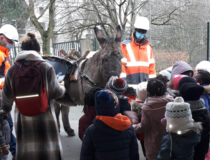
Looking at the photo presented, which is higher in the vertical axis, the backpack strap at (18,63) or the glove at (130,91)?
the backpack strap at (18,63)

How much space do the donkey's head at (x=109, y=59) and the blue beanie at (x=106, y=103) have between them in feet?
4.14

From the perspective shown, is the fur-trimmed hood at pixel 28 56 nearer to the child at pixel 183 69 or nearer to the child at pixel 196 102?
the child at pixel 196 102

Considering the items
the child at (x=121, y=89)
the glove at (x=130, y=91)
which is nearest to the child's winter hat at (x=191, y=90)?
the child at (x=121, y=89)

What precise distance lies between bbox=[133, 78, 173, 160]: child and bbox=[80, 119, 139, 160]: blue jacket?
470 millimetres

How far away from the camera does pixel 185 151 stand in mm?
1953

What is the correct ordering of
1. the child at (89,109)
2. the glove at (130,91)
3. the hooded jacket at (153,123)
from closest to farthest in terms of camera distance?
the hooded jacket at (153,123), the child at (89,109), the glove at (130,91)

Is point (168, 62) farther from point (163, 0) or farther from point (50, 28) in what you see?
point (50, 28)

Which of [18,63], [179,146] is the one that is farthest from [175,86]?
[18,63]

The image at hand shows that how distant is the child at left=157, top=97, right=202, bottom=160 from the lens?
1.93 m

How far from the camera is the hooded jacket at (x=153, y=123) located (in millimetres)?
2303

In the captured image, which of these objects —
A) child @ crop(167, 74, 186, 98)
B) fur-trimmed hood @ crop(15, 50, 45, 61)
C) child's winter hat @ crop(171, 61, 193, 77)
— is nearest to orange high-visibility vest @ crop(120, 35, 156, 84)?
child's winter hat @ crop(171, 61, 193, 77)

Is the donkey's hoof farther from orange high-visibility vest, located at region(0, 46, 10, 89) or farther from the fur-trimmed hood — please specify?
the fur-trimmed hood

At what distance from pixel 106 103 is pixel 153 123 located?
0.78 m

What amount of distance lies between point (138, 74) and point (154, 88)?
1899 mm
